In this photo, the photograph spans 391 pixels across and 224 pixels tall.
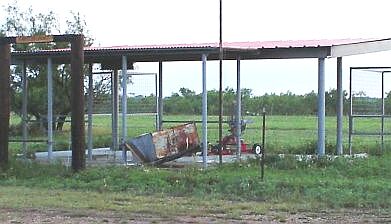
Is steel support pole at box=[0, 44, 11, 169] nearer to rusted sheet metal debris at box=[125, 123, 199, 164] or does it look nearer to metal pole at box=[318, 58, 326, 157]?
rusted sheet metal debris at box=[125, 123, 199, 164]

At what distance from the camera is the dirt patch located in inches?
486

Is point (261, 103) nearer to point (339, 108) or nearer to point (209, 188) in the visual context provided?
point (339, 108)

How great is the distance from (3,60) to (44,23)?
2219 cm

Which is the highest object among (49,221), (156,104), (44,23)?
(44,23)

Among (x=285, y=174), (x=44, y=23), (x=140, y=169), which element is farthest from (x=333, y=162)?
(x=44, y=23)

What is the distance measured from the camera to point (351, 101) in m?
23.4

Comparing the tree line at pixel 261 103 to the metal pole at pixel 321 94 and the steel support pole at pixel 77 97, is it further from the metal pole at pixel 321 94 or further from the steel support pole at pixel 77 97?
the steel support pole at pixel 77 97

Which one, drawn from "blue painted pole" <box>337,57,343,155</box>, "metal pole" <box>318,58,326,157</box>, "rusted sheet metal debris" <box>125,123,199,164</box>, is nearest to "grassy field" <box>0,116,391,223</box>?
"rusted sheet metal debris" <box>125,123,199,164</box>

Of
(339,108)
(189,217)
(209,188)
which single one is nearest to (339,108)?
(339,108)

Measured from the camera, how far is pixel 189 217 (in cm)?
1268

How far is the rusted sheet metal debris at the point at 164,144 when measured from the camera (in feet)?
68.7

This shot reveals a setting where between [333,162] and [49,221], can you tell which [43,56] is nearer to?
[333,162]

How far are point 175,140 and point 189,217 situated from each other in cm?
900

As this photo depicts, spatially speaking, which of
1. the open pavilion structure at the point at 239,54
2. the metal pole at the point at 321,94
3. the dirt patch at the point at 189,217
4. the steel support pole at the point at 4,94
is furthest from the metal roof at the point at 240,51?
the dirt patch at the point at 189,217
